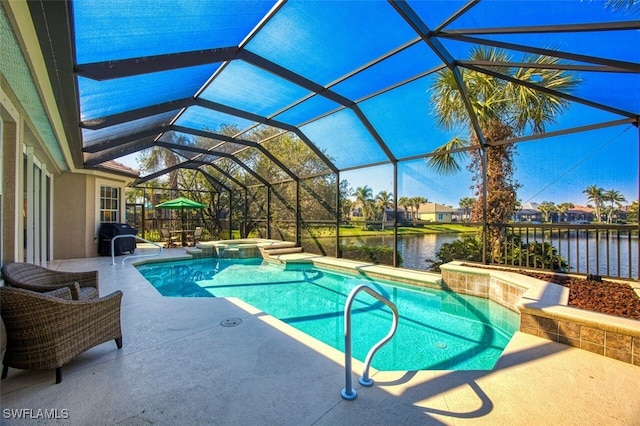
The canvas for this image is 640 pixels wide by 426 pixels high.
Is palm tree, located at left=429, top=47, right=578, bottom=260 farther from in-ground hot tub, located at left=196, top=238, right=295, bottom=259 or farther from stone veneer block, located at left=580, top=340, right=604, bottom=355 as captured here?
in-ground hot tub, located at left=196, top=238, right=295, bottom=259

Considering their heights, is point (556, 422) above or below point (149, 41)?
below

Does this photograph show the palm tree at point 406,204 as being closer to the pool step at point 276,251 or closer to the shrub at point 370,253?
the shrub at point 370,253

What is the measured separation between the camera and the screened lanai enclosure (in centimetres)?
316

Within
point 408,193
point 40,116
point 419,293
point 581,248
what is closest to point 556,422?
point 419,293

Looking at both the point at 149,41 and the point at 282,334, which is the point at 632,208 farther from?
the point at 149,41

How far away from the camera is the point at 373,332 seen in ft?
14.1

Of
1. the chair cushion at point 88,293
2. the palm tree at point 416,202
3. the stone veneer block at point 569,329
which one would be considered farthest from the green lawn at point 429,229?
the chair cushion at point 88,293

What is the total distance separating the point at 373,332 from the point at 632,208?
189 inches

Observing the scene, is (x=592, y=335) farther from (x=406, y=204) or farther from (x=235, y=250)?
(x=235, y=250)

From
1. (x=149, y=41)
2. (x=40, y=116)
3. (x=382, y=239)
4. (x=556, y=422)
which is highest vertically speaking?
(x=149, y=41)

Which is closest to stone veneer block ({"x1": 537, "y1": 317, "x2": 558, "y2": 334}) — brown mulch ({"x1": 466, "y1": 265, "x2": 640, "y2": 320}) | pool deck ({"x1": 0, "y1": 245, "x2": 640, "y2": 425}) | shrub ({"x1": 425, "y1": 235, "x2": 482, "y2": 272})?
pool deck ({"x1": 0, "y1": 245, "x2": 640, "y2": 425})

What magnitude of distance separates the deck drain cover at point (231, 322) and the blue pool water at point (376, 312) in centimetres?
108

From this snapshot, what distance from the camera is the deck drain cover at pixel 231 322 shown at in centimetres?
354

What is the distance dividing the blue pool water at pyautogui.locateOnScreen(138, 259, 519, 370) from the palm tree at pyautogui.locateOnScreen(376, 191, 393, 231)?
211 centimetres
